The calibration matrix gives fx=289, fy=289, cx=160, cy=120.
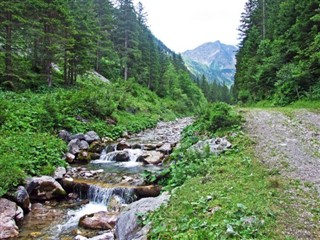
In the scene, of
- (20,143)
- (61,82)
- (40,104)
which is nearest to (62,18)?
(61,82)

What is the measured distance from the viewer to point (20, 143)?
12.3 m

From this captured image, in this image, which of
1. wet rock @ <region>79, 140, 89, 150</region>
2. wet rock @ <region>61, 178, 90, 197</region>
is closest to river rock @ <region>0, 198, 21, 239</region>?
wet rock @ <region>61, 178, 90, 197</region>

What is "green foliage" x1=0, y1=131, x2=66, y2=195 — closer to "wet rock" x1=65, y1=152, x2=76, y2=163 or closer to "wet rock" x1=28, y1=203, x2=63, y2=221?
"wet rock" x1=65, y1=152, x2=76, y2=163

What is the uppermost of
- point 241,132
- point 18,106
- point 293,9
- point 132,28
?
point 132,28

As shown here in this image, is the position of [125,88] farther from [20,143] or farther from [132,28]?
[20,143]

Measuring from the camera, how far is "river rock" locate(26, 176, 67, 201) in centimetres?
992

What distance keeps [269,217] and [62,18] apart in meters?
24.9

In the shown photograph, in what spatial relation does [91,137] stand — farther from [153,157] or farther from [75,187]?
[75,187]

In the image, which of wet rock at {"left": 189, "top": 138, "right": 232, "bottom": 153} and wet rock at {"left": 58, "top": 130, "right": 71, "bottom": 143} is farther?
wet rock at {"left": 58, "top": 130, "right": 71, "bottom": 143}

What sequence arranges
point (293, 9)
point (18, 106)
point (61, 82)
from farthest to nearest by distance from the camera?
point (61, 82) → point (293, 9) → point (18, 106)

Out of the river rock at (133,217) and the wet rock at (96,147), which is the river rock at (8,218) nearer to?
the river rock at (133,217)

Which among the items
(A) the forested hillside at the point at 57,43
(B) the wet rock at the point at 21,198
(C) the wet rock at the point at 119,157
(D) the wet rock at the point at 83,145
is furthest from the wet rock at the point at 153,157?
(A) the forested hillside at the point at 57,43

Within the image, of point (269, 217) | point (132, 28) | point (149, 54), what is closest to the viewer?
point (269, 217)

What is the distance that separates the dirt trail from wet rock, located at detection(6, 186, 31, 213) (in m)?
7.40
